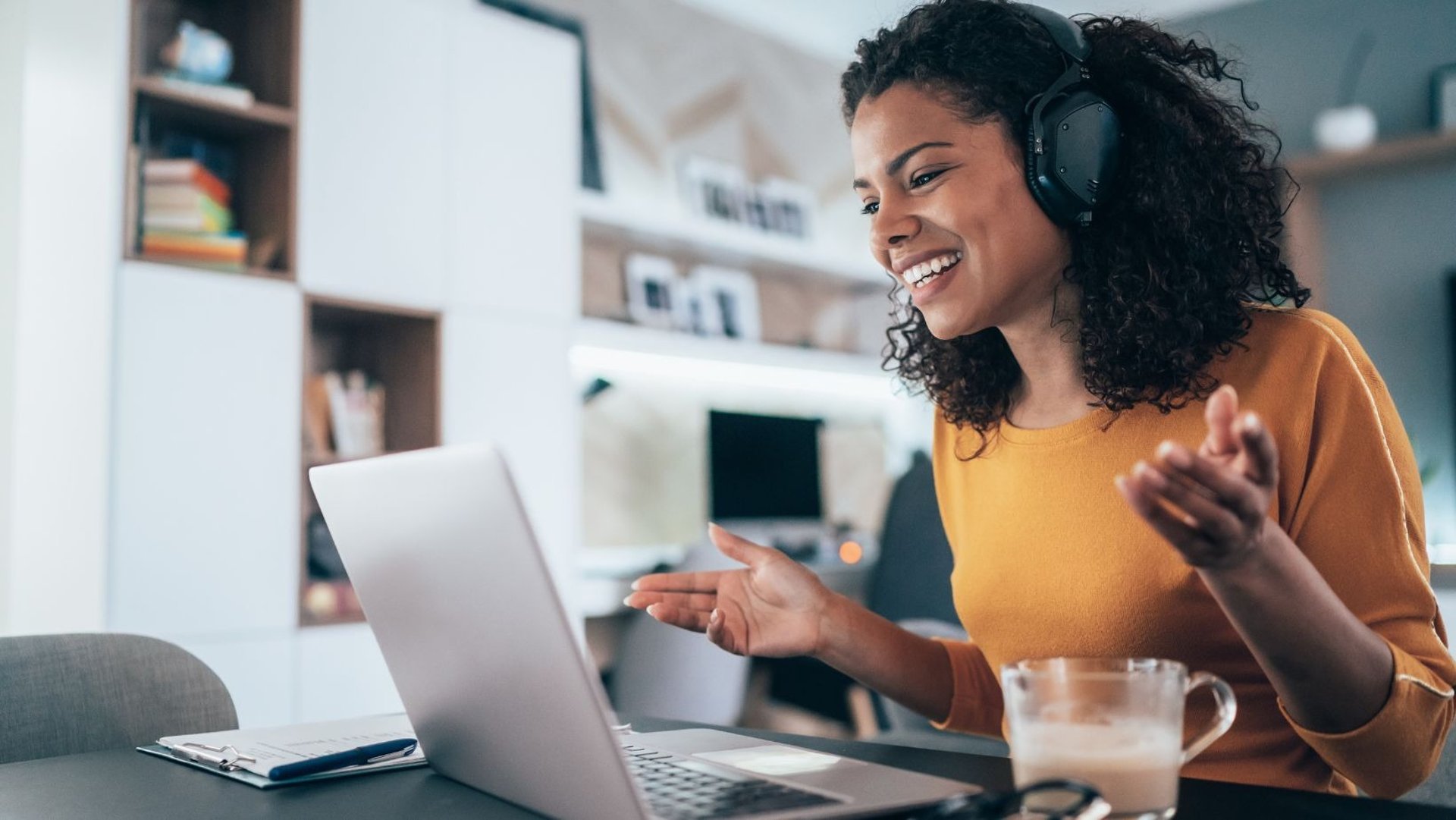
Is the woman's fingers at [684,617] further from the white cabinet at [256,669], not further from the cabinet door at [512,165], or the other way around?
the cabinet door at [512,165]

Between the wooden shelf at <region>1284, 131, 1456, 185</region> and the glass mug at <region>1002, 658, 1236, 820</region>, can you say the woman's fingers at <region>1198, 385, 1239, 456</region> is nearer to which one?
the glass mug at <region>1002, 658, 1236, 820</region>

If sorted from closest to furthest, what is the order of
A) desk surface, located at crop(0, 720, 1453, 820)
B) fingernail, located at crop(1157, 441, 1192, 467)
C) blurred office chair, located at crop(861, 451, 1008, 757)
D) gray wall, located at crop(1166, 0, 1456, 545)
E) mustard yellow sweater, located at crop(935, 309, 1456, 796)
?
1. fingernail, located at crop(1157, 441, 1192, 467)
2. desk surface, located at crop(0, 720, 1453, 820)
3. mustard yellow sweater, located at crop(935, 309, 1456, 796)
4. blurred office chair, located at crop(861, 451, 1008, 757)
5. gray wall, located at crop(1166, 0, 1456, 545)

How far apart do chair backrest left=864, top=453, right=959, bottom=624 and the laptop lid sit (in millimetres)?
2111

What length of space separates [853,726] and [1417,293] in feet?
8.42

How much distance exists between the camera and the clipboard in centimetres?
84

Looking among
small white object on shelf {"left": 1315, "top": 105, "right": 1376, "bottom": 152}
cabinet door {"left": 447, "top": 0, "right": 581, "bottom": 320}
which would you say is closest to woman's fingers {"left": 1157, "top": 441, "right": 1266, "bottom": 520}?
cabinet door {"left": 447, "top": 0, "right": 581, "bottom": 320}

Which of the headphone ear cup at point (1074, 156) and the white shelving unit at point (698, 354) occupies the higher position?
the white shelving unit at point (698, 354)

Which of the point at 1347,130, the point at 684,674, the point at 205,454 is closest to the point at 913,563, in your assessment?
the point at 684,674

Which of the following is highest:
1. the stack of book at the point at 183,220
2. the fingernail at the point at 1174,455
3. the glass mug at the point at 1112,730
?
the stack of book at the point at 183,220

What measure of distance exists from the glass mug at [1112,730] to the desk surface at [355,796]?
7 centimetres

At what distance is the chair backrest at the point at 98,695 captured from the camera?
3.59 ft

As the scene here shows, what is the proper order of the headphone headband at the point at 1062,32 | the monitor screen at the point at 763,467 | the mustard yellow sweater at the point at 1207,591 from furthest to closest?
the monitor screen at the point at 763,467 < the headphone headband at the point at 1062,32 < the mustard yellow sweater at the point at 1207,591

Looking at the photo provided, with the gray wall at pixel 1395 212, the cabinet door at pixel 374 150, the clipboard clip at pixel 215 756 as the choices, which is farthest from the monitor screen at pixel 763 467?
the clipboard clip at pixel 215 756

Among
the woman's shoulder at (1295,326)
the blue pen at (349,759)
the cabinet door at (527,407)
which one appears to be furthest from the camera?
the cabinet door at (527,407)
